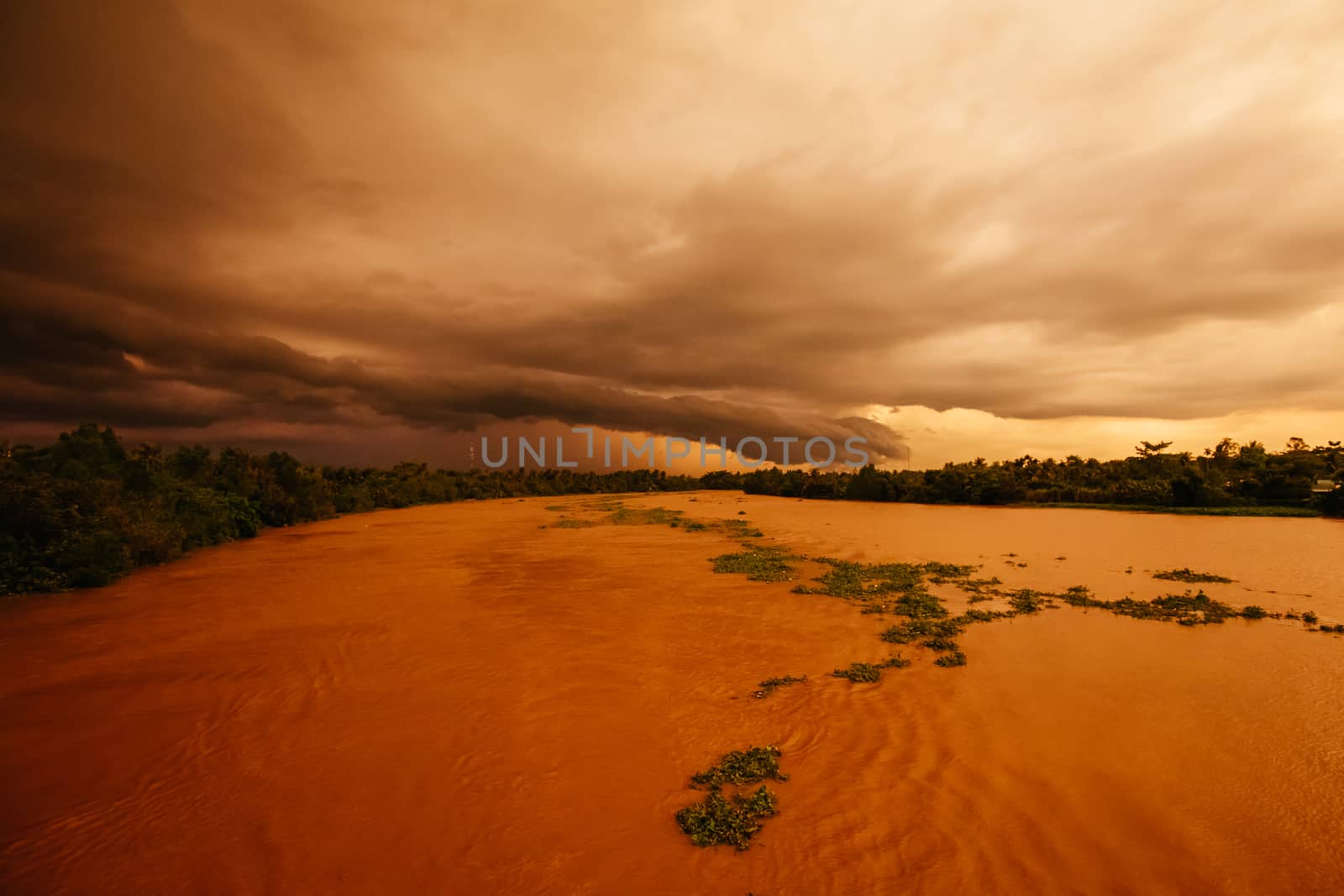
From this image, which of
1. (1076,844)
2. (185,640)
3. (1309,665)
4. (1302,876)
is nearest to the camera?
(1302,876)

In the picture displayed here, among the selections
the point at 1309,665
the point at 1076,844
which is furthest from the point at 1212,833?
the point at 1309,665

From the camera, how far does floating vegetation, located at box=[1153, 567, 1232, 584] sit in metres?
12.2

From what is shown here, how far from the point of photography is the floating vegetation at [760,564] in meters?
13.9

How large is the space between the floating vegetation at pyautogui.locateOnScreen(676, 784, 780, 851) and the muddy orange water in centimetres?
12

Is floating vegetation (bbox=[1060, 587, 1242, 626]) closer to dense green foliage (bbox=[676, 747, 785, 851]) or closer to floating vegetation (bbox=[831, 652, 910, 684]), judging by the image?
floating vegetation (bbox=[831, 652, 910, 684])

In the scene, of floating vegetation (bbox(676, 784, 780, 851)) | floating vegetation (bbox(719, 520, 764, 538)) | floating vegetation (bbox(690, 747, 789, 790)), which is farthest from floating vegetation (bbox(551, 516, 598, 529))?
floating vegetation (bbox(676, 784, 780, 851))

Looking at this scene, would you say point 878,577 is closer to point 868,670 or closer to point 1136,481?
point 868,670

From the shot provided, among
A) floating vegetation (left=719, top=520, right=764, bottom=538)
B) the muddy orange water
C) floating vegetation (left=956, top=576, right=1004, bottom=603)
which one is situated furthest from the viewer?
floating vegetation (left=719, top=520, right=764, bottom=538)

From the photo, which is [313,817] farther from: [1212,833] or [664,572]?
[664,572]

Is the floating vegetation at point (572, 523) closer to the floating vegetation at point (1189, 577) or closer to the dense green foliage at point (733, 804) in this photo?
the floating vegetation at point (1189, 577)

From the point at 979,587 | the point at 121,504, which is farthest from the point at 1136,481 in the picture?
the point at 121,504

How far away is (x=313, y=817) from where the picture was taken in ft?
15.2

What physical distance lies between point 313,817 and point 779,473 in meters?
53.0

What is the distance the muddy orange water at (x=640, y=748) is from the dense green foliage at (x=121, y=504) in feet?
9.33
